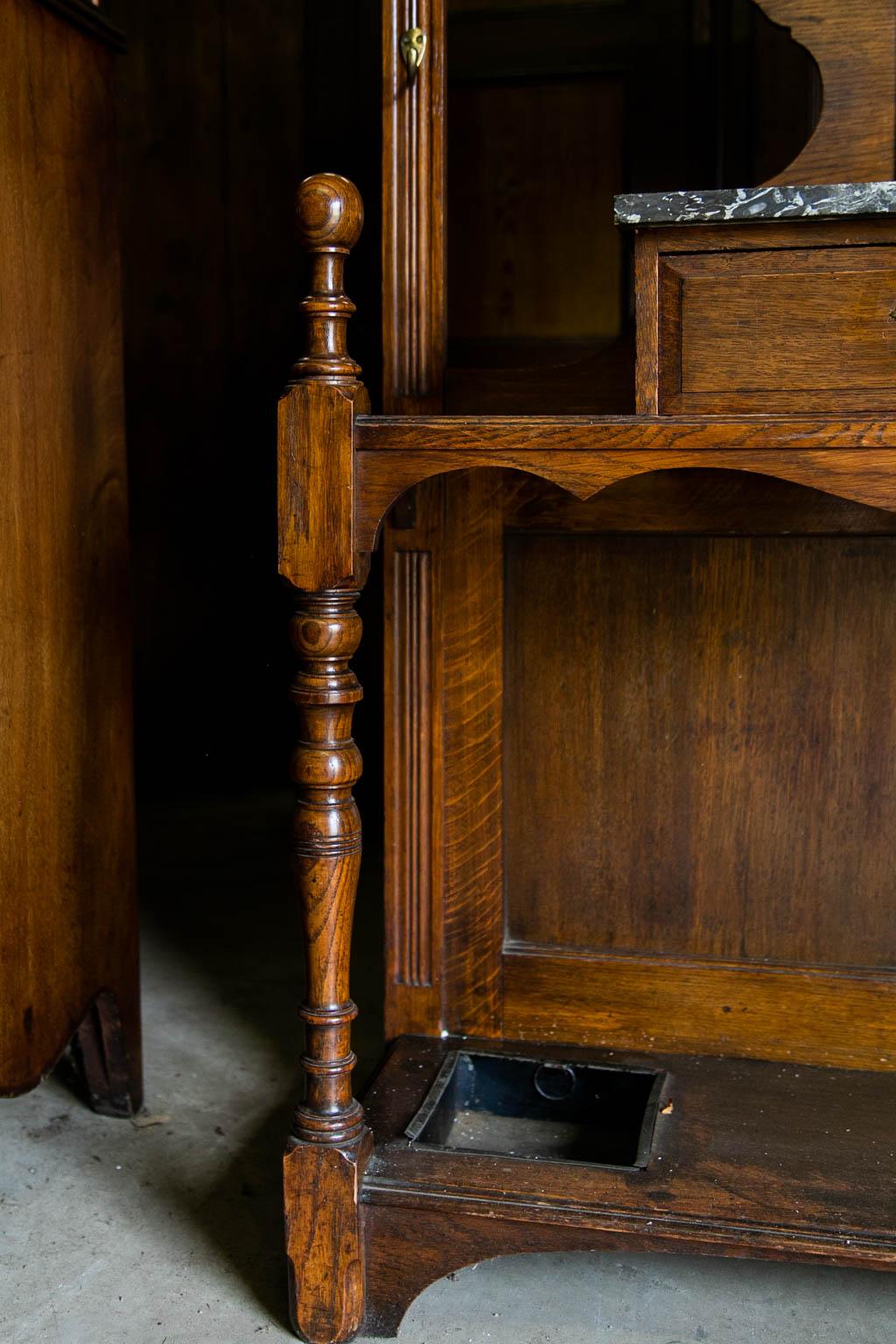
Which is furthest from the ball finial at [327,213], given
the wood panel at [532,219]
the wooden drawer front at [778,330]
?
the wood panel at [532,219]

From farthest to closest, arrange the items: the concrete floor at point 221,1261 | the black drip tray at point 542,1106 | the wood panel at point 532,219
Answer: the wood panel at point 532,219, the black drip tray at point 542,1106, the concrete floor at point 221,1261

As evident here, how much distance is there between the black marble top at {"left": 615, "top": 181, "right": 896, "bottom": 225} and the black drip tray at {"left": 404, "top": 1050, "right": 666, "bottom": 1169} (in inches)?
44.1

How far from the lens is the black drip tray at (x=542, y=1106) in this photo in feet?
6.34

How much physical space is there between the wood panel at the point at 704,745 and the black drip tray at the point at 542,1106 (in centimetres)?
20

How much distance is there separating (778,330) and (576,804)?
80 cm

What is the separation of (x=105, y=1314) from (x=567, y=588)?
1136mm

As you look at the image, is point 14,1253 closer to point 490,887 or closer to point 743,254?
point 490,887

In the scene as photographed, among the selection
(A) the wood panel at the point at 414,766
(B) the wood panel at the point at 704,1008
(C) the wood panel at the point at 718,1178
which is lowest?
(C) the wood panel at the point at 718,1178

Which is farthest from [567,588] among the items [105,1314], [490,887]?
[105,1314]

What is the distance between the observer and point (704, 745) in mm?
2027

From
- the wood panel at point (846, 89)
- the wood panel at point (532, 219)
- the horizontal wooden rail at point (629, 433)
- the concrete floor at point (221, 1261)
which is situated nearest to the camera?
the horizontal wooden rail at point (629, 433)

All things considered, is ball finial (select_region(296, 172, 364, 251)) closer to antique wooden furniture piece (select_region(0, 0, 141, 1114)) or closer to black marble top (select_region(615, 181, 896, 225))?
black marble top (select_region(615, 181, 896, 225))

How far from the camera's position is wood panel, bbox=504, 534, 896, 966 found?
197 centimetres

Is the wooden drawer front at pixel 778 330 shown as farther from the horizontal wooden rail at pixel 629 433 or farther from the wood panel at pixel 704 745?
the wood panel at pixel 704 745
